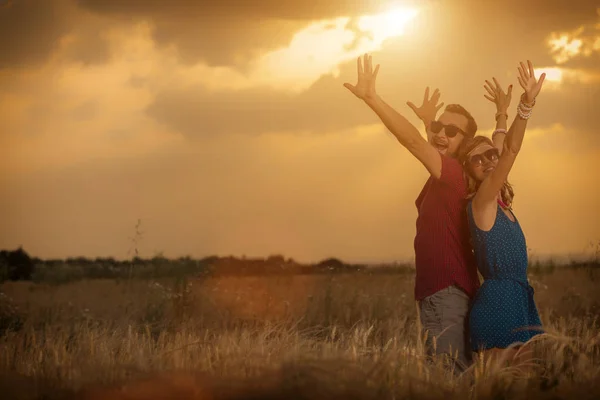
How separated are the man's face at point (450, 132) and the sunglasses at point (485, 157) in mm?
541

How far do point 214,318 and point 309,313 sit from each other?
149 cm

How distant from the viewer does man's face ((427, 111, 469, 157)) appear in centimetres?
613

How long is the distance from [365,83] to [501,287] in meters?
1.68

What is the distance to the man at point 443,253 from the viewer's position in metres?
5.80

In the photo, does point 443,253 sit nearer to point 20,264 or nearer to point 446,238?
point 446,238

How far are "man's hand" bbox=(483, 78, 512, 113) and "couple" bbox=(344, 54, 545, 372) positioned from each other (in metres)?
0.47

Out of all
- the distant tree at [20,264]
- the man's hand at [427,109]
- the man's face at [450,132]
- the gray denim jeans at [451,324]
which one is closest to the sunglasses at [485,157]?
the man's face at [450,132]

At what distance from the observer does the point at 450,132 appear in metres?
6.13

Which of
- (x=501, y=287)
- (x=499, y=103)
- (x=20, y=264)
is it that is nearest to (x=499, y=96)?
(x=499, y=103)

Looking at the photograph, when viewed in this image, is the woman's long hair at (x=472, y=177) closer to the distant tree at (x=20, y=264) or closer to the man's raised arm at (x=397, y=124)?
the man's raised arm at (x=397, y=124)

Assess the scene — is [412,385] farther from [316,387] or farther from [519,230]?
[519,230]

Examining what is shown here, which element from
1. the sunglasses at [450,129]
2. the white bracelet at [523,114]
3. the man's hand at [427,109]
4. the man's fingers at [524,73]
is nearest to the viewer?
the white bracelet at [523,114]

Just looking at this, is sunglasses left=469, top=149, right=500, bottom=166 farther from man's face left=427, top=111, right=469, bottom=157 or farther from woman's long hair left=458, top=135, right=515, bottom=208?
man's face left=427, top=111, right=469, bottom=157

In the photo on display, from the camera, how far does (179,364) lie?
5.46 m
